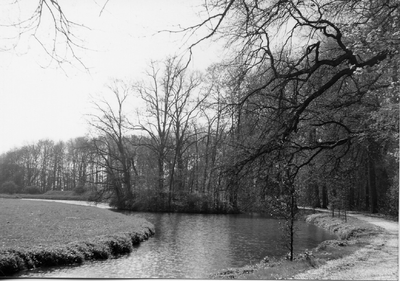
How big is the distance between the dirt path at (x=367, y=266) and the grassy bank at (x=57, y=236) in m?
4.50

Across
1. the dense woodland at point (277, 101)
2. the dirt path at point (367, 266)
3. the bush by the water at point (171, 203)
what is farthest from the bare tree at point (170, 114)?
the dirt path at point (367, 266)

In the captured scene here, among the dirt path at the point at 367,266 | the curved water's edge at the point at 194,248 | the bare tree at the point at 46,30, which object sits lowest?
the curved water's edge at the point at 194,248

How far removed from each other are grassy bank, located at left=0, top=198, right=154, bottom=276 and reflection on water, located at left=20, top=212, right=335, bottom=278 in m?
0.30

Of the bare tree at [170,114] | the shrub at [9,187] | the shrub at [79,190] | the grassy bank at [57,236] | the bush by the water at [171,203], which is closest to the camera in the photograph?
the grassy bank at [57,236]

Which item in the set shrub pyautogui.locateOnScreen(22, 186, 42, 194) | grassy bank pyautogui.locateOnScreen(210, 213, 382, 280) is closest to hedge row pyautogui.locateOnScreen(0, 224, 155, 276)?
shrub pyautogui.locateOnScreen(22, 186, 42, 194)

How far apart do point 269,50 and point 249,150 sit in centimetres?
166

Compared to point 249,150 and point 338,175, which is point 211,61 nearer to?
point 249,150

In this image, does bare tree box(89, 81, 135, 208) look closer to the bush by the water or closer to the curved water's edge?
the bush by the water

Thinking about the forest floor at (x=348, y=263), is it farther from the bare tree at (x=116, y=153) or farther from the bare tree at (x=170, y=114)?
the bare tree at (x=116, y=153)

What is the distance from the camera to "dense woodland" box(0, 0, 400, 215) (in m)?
5.49

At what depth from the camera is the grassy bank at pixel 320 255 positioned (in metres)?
6.10

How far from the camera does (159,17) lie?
18.4ft

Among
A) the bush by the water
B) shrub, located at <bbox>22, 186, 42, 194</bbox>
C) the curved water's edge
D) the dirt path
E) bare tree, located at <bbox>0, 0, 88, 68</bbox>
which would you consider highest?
bare tree, located at <bbox>0, 0, 88, 68</bbox>

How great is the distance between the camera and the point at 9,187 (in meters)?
8.02
